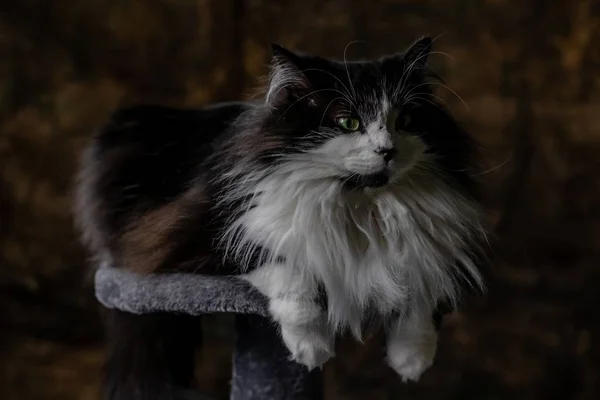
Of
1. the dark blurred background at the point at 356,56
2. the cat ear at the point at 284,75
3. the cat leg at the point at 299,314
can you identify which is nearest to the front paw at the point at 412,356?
the cat leg at the point at 299,314

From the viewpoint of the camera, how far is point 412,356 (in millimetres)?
1006

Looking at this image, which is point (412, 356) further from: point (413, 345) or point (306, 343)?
point (306, 343)

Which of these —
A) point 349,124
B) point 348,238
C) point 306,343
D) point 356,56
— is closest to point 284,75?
point 349,124

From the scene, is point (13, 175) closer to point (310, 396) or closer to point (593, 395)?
point (310, 396)

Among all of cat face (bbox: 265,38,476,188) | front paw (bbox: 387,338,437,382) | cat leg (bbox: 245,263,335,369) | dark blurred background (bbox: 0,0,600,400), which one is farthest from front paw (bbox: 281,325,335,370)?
dark blurred background (bbox: 0,0,600,400)

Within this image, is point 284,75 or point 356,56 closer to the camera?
point 284,75

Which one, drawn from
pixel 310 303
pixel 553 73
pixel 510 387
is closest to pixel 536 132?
pixel 553 73

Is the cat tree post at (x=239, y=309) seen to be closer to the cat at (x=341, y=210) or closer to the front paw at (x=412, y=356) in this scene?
the cat at (x=341, y=210)

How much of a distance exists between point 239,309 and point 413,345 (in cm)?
25

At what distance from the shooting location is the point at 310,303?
0.97 meters

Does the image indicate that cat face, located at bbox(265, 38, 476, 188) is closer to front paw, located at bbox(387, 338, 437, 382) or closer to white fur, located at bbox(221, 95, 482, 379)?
white fur, located at bbox(221, 95, 482, 379)

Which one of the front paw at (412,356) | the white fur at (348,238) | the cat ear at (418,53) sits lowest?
the front paw at (412,356)

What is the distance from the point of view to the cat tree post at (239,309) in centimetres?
102

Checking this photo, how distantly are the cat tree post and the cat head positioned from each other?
0.70 feet
